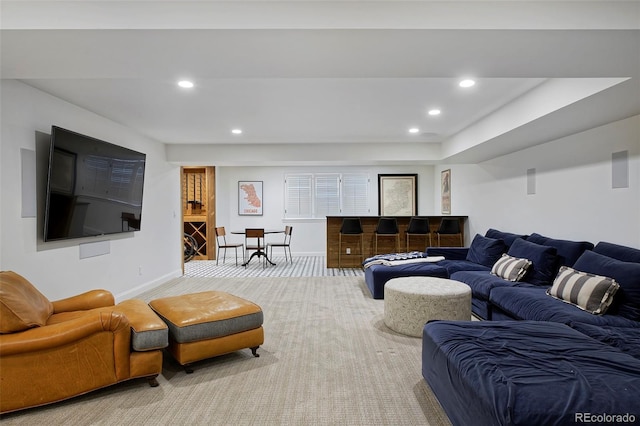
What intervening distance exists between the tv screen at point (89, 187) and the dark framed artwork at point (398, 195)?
239 inches

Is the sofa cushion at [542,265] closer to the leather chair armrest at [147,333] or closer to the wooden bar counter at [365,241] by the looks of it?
the wooden bar counter at [365,241]

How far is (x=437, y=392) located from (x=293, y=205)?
7.48 meters

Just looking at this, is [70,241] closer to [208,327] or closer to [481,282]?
[208,327]

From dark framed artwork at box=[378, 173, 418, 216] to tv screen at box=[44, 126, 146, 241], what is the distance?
6069mm

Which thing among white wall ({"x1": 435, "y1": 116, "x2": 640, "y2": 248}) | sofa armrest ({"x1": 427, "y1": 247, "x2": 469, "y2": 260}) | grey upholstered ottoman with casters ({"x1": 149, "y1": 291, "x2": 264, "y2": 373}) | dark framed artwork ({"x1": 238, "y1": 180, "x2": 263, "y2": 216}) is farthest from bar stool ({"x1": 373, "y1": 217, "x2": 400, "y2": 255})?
grey upholstered ottoman with casters ({"x1": 149, "y1": 291, "x2": 264, "y2": 373})

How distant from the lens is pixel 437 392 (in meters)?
2.10

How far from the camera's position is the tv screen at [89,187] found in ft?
11.0

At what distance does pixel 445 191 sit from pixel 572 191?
4253 millimetres

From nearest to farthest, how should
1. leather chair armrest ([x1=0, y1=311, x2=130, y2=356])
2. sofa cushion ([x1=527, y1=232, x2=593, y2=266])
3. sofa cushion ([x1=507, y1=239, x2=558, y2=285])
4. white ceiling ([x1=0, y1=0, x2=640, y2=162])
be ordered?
white ceiling ([x1=0, y1=0, x2=640, y2=162])
leather chair armrest ([x1=0, y1=311, x2=130, y2=356])
sofa cushion ([x1=527, y1=232, x2=593, y2=266])
sofa cushion ([x1=507, y1=239, x2=558, y2=285])

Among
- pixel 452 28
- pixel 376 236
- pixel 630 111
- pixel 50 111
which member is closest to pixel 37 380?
pixel 50 111

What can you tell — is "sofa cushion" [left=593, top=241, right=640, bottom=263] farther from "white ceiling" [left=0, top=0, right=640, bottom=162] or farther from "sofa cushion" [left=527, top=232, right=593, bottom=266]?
"white ceiling" [left=0, top=0, right=640, bottom=162]

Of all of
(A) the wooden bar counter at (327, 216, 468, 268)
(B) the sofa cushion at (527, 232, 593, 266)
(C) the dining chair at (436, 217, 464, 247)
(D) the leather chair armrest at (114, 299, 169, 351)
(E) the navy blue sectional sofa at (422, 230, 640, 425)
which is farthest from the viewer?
(A) the wooden bar counter at (327, 216, 468, 268)

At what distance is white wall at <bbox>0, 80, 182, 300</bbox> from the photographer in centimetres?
302

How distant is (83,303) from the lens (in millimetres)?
2922
